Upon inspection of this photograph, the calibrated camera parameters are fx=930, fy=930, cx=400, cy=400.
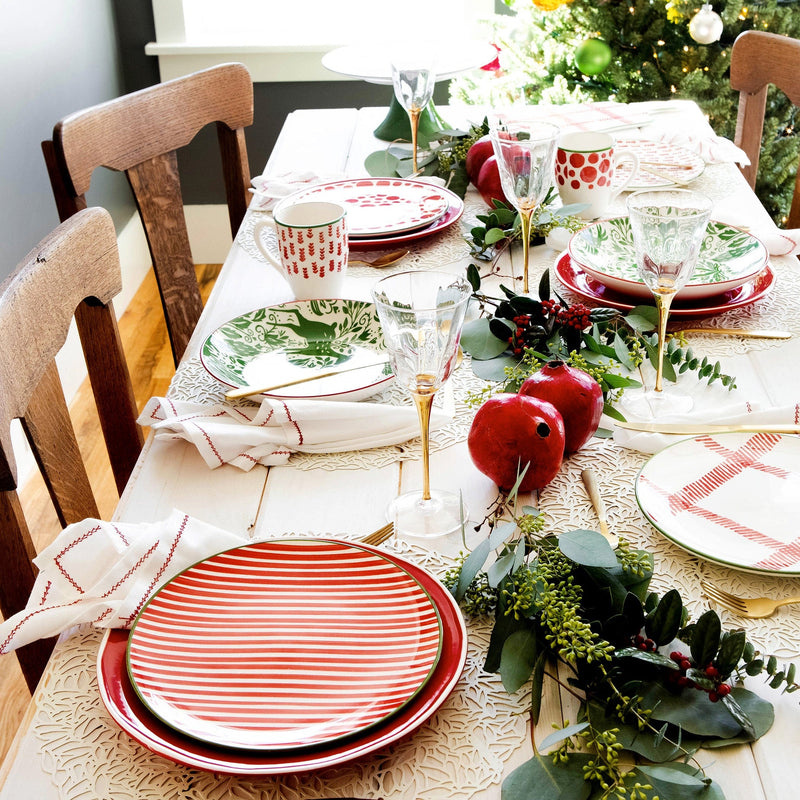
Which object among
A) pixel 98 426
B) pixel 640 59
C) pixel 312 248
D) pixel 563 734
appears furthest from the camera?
pixel 640 59

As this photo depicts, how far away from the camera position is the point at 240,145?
5.37 feet

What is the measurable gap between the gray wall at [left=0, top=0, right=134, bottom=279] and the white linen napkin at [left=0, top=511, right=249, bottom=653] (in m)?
1.69

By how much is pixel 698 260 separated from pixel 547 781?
761 mm

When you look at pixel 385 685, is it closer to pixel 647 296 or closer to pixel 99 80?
pixel 647 296

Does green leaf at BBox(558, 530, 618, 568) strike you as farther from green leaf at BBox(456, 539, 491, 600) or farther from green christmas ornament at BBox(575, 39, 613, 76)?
green christmas ornament at BBox(575, 39, 613, 76)

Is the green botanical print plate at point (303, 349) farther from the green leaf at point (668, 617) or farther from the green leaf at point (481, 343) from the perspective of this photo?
the green leaf at point (668, 617)

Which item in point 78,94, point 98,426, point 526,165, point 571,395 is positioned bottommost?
point 98,426

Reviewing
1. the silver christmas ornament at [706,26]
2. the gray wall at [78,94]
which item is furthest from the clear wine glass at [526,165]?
the gray wall at [78,94]

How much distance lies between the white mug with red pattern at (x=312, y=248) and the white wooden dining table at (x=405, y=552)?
63mm

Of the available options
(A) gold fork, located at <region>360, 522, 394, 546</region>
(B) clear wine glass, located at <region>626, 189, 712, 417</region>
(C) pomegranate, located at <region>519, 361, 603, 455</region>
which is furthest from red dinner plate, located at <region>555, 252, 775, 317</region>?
(A) gold fork, located at <region>360, 522, 394, 546</region>

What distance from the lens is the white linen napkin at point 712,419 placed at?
0.82m

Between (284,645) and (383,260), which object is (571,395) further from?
(383,260)

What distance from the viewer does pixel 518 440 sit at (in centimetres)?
75

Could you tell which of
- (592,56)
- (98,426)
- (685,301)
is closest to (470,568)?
(685,301)
